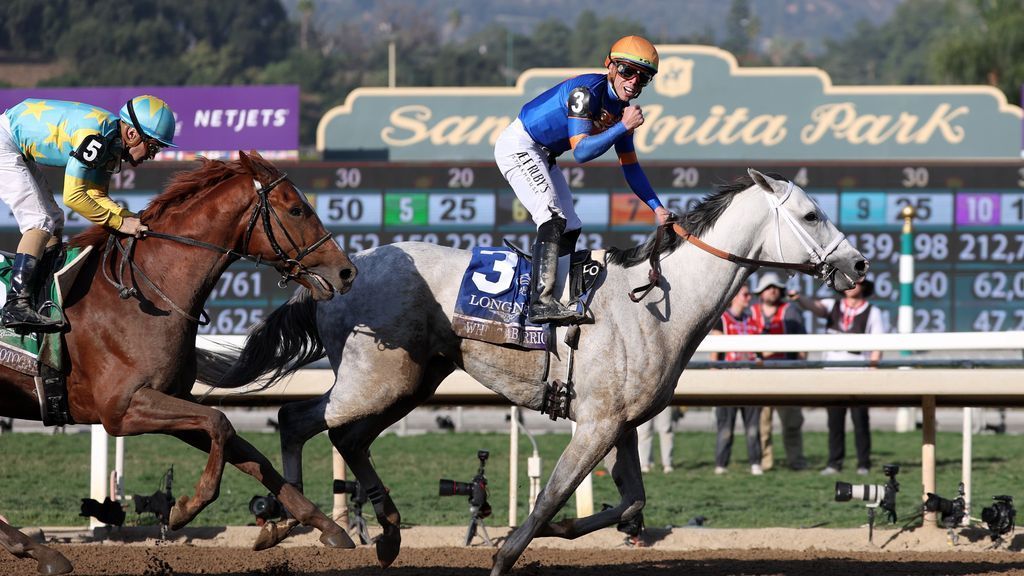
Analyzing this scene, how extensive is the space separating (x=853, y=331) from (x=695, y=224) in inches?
199

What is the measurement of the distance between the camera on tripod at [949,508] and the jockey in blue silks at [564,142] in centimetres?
242

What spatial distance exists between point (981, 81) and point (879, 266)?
35766 millimetres

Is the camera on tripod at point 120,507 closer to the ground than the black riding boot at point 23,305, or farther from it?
closer to the ground

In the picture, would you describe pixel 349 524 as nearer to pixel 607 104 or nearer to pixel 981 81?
pixel 607 104

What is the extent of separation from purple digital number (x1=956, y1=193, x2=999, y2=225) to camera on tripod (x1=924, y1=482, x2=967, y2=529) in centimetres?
640

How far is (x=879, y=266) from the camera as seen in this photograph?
1340cm

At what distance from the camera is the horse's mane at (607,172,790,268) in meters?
6.15

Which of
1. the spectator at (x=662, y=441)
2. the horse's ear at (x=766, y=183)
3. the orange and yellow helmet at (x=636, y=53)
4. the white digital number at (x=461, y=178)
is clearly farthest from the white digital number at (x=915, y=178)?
the orange and yellow helmet at (x=636, y=53)

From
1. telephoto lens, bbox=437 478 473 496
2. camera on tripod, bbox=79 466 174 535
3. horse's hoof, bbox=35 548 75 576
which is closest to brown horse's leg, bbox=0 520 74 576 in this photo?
horse's hoof, bbox=35 548 75 576

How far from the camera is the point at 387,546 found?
6184 mm

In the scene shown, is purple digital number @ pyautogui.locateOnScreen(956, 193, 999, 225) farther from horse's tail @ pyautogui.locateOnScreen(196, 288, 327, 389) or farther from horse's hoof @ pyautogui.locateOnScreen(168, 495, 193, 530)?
horse's hoof @ pyautogui.locateOnScreen(168, 495, 193, 530)

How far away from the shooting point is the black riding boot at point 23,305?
5.32 m

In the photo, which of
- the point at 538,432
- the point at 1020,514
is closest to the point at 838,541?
the point at 1020,514

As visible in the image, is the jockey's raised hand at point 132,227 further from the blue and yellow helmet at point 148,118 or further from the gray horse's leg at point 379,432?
the gray horse's leg at point 379,432
